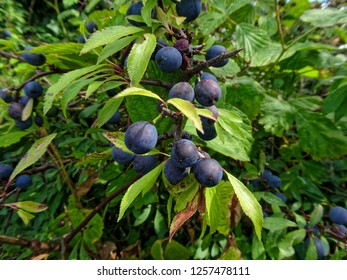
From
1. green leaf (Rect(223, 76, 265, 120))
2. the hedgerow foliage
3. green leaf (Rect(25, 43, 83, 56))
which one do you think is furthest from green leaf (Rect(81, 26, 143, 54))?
green leaf (Rect(223, 76, 265, 120))

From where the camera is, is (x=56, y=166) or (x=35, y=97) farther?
(x=56, y=166)

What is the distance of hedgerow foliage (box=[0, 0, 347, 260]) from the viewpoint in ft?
2.55

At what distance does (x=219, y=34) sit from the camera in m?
1.60

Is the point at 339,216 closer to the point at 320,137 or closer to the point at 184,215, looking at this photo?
the point at 320,137

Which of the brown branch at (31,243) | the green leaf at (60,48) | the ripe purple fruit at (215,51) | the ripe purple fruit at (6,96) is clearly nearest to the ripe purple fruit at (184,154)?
the ripe purple fruit at (215,51)

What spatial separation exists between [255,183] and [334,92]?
1.54 ft

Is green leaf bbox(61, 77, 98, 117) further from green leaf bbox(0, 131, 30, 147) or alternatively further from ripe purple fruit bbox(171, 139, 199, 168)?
green leaf bbox(0, 131, 30, 147)

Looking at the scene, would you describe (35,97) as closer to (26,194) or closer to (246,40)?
(26,194)

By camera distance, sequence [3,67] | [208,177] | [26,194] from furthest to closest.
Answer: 1. [3,67]
2. [26,194]
3. [208,177]

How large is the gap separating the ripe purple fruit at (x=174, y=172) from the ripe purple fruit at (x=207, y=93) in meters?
→ 0.14

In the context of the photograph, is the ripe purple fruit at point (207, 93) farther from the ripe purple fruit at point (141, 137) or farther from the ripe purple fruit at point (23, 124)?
the ripe purple fruit at point (23, 124)

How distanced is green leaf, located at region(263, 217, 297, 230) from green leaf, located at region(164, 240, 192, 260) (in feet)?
1.02

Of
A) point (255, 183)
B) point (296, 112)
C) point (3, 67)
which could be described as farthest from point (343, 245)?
point (3, 67)

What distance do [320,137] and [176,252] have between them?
0.72 metres
